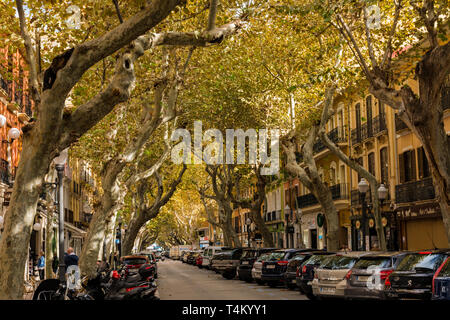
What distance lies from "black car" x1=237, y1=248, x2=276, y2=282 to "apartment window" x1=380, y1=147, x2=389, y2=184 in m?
8.50

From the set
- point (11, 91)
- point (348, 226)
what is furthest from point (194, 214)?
point (11, 91)

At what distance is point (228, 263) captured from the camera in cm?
3459

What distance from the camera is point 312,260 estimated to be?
2062 cm

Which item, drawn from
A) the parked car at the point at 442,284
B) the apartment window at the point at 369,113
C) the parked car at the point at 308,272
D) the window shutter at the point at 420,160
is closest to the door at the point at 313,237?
the apartment window at the point at 369,113

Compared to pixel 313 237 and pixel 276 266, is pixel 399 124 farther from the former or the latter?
pixel 313 237

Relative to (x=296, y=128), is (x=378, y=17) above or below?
above

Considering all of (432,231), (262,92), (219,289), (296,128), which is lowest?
(219,289)

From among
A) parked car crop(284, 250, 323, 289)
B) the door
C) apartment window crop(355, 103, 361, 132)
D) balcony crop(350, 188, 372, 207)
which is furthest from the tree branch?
the door

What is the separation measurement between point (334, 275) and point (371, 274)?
4.85ft

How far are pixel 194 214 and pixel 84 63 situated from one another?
76.6 metres

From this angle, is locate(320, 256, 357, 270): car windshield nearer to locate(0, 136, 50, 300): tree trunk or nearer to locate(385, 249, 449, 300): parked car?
locate(385, 249, 449, 300): parked car

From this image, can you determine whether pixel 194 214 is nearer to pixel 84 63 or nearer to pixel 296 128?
pixel 296 128

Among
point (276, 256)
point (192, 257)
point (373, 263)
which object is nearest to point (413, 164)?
point (276, 256)

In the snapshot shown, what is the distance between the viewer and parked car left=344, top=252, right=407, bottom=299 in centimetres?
1533
